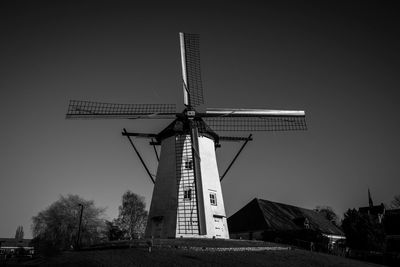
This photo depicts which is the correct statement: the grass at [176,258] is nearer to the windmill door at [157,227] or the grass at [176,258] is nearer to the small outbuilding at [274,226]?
the windmill door at [157,227]

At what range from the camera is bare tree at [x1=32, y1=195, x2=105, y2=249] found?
1655 inches

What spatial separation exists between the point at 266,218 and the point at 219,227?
38.8ft

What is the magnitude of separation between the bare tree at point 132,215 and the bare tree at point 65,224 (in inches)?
188

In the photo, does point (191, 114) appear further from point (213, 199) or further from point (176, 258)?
point (176, 258)

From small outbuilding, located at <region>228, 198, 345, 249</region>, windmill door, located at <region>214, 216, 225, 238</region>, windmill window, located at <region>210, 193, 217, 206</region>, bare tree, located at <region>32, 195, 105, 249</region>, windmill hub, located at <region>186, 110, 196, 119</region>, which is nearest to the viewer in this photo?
windmill door, located at <region>214, 216, 225, 238</region>

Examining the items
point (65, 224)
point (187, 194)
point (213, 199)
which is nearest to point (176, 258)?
point (187, 194)

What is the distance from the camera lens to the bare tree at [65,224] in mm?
42031

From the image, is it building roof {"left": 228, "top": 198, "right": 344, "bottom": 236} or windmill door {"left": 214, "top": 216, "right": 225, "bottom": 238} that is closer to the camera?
windmill door {"left": 214, "top": 216, "right": 225, "bottom": 238}

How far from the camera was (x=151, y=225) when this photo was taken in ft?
64.7

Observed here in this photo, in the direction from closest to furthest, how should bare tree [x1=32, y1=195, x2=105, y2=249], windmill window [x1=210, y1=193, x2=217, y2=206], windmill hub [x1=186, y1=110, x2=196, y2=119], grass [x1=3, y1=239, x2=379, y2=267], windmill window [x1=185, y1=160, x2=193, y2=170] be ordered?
1. grass [x1=3, y1=239, x2=379, y2=267]
2. windmill window [x1=210, y1=193, x2=217, y2=206]
3. windmill window [x1=185, y1=160, x2=193, y2=170]
4. windmill hub [x1=186, y1=110, x2=196, y2=119]
5. bare tree [x1=32, y1=195, x2=105, y2=249]

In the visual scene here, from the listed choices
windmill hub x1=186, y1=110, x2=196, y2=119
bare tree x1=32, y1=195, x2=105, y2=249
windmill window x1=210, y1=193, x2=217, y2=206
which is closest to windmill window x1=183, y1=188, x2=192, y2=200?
windmill window x1=210, y1=193, x2=217, y2=206

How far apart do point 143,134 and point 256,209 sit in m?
15.7

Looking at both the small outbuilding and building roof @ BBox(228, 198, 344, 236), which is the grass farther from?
building roof @ BBox(228, 198, 344, 236)

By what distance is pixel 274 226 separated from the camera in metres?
29.2
